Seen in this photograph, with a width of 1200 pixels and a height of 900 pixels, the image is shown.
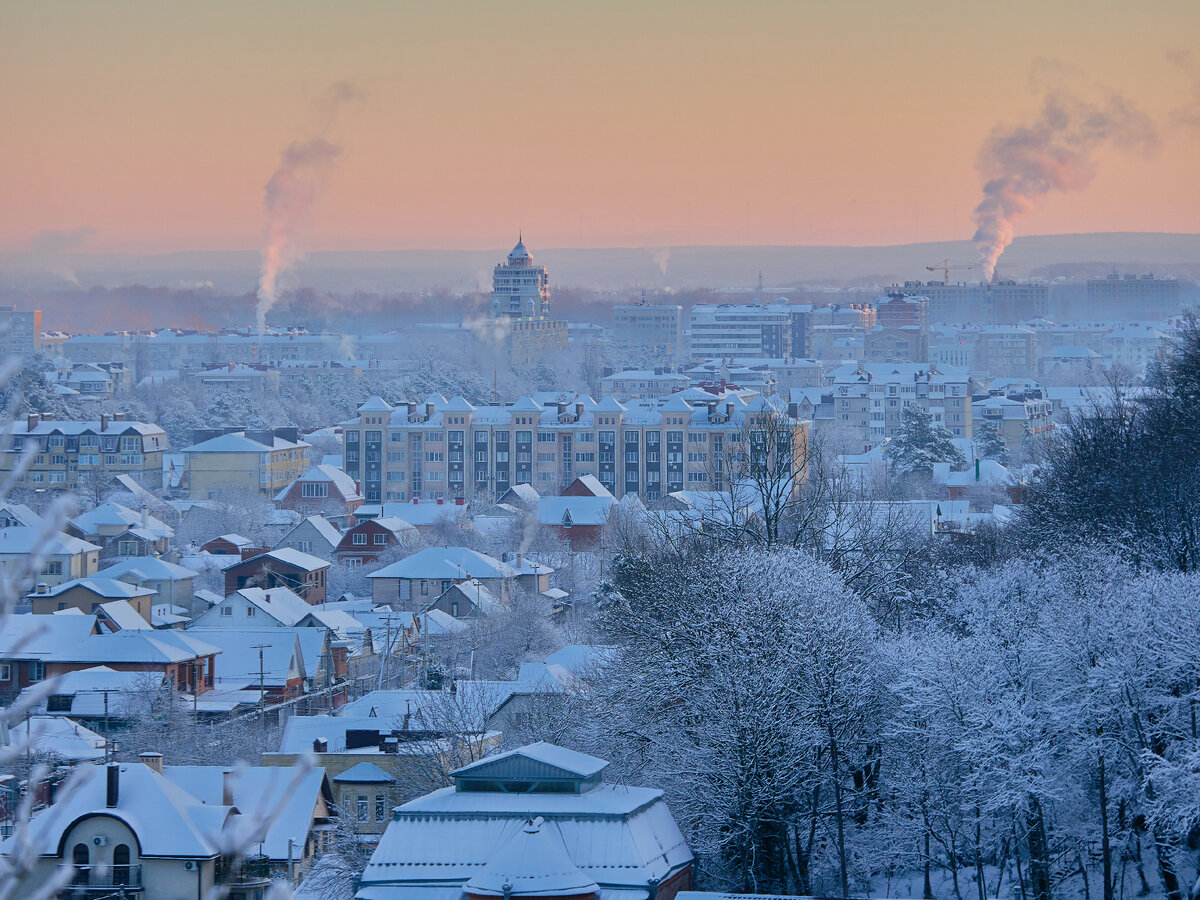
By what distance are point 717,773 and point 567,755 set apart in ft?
4.78

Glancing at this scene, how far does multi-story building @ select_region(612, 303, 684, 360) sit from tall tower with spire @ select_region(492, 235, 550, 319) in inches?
440

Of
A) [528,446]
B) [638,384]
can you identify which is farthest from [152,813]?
[638,384]

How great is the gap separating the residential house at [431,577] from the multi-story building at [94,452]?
25.5 m

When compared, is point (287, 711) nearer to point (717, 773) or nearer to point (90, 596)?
point (90, 596)

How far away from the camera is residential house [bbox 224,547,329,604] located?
130ft

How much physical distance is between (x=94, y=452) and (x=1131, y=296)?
143 m

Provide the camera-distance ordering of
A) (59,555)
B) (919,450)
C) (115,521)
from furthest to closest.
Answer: (919,450) → (115,521) → (59,555)

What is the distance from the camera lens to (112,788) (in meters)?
18.0

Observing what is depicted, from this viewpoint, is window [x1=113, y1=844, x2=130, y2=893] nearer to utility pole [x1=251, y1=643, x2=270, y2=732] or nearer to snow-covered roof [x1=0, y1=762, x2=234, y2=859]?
snow-covered roof [x1=0, y1=762, x2=234, y2=859]

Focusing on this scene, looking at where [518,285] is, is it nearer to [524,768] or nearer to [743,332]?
[743,332]

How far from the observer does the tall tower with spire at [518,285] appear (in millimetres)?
145625

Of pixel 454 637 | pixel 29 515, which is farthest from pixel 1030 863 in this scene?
pixel 29 515

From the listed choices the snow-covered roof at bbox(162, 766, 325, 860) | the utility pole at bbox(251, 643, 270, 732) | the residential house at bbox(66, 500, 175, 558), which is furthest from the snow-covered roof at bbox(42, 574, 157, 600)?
the snow-covered roof at bbox(162, 766, 325, 860)

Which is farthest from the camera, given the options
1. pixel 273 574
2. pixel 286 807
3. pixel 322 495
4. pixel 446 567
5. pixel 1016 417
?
pixel 1016 417
